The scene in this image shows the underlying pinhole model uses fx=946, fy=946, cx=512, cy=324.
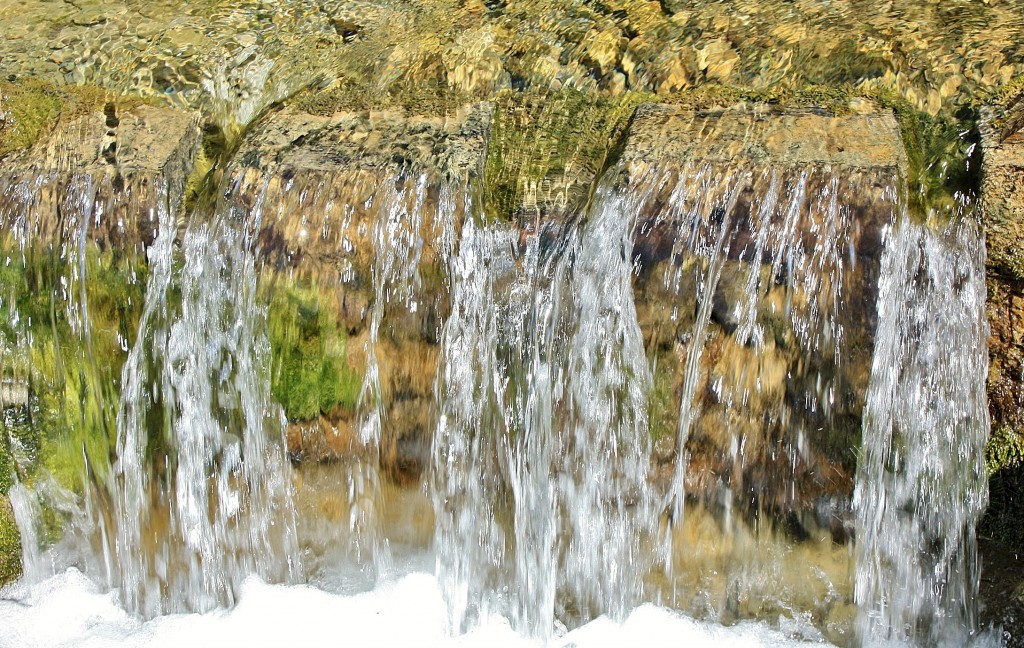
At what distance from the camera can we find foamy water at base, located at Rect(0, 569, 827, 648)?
3.16m

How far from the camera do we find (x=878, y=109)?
3.31 m

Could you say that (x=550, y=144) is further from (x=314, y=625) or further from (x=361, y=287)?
(x=314, y=625)

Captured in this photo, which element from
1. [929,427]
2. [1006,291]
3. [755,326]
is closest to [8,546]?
[755,326]

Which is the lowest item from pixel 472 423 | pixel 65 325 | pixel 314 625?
pixel 314 625

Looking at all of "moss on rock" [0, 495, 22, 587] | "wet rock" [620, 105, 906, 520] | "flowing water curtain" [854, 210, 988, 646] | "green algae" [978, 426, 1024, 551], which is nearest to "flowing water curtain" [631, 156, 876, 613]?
"wet rock" [620, 105, 906, 520]

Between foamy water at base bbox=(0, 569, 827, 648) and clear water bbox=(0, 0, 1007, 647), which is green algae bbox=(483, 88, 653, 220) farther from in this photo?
foamy water at base bbox=(0, 569, 827, 648)

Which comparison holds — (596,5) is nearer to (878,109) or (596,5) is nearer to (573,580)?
(878,109)

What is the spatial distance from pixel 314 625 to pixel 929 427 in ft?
7.11

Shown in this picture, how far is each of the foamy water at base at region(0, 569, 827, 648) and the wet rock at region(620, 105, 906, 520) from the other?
0.48 meters

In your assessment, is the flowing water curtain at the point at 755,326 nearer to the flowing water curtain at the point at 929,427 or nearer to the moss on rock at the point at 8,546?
the flowing water curtain at the point at 929,427

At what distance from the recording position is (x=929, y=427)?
2.91 m

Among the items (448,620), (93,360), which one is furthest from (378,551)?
(93,360)

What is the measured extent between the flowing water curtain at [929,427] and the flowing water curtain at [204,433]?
2036 mm

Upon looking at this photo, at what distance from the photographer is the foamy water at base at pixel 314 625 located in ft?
10.4
